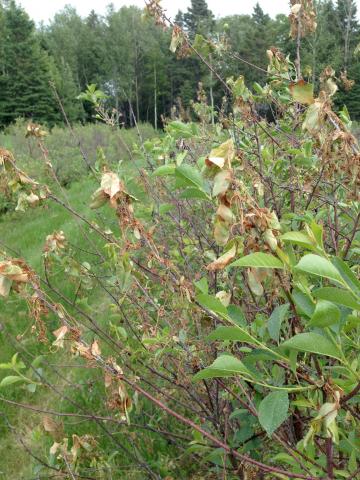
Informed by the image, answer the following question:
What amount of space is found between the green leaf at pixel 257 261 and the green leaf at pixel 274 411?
24cm

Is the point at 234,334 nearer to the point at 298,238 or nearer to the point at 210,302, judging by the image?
the point at 210,302

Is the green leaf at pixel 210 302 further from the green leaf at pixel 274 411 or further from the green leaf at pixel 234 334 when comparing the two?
the green leaf at pixel 274 411

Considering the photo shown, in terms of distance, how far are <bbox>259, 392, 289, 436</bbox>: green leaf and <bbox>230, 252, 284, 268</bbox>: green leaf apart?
242 mm

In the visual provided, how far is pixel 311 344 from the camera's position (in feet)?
2.21

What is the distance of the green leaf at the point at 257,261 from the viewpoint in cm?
61

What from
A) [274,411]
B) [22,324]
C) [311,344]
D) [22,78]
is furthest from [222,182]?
[22,78]

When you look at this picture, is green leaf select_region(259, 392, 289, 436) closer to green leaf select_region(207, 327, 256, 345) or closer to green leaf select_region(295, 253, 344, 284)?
green leaf select_region(207, 327, 256, 345)

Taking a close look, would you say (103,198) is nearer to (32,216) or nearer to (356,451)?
(356,451)

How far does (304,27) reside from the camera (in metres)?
1.93

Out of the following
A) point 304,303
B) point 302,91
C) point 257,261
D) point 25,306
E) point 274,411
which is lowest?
point 25,306

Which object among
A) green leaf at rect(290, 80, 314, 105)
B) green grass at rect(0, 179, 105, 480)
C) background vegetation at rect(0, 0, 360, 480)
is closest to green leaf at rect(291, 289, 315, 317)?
background vegetation at rect(0, 0, 360, 480)

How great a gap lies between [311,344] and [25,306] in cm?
447

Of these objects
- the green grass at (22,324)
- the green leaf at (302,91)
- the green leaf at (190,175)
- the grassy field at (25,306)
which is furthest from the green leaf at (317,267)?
the green grass at (22,324)

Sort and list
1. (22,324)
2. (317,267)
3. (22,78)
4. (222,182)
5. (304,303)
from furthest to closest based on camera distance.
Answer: (22,78) < (22,324) < (304,303) < (222,182) < (317,267)
